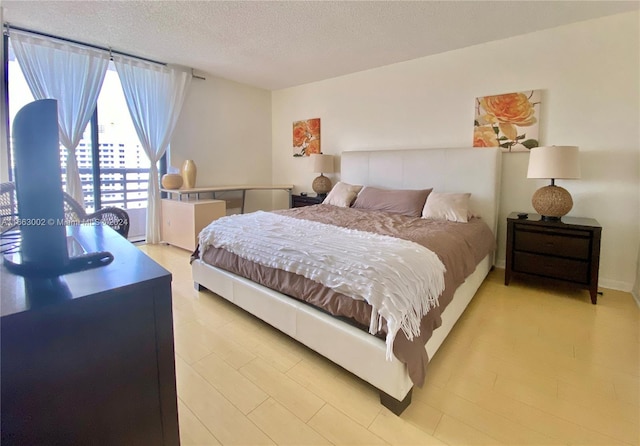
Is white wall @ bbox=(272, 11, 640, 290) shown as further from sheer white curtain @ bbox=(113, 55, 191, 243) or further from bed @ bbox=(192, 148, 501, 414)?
sheer white curtain @ bbox=(113, 55, 191, 243)

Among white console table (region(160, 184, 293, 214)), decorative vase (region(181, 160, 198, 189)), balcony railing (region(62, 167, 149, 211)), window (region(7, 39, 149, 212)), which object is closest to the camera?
window (region(7, 39, 149, 212))

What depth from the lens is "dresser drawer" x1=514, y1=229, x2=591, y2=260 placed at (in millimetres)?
2666

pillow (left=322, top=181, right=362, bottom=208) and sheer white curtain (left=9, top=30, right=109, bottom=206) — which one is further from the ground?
sheer white curtain (left=9, top=30, right=109, bottom=206)

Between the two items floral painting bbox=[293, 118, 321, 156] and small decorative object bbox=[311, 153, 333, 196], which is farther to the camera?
floral painting bbox=[293, 118, 321, 156]

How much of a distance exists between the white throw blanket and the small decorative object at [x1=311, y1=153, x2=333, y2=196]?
222 cm

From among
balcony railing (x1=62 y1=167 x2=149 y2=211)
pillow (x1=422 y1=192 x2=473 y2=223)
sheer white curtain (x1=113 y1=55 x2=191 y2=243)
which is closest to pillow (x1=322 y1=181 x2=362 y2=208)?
pillow (x1=422 y1=192 x2=473 y2=223)

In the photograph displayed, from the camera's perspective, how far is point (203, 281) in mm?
2758

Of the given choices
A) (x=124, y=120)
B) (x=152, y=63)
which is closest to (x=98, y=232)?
(x=152, y=63)

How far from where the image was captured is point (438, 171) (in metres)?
3.59

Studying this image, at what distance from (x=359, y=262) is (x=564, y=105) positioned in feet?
9.13

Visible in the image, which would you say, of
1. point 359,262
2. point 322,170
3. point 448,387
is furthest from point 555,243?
point 322,170

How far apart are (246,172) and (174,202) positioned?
4.79 ft

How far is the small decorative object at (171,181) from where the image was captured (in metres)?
4.27

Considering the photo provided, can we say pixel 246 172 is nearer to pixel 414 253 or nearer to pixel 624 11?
pixel 414 253
